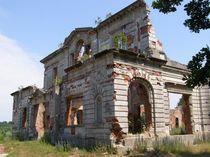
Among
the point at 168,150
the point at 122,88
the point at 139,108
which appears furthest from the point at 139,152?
the point at 139,108

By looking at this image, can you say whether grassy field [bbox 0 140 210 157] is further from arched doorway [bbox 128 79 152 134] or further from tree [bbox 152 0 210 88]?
tree [bbox 152 0 210 88]

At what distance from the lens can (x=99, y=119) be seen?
567 inches

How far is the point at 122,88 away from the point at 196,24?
676 cm

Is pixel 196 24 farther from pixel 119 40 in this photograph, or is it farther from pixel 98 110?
pixel 119 40

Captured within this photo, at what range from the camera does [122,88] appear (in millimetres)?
13406

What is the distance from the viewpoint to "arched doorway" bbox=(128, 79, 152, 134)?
579 inches

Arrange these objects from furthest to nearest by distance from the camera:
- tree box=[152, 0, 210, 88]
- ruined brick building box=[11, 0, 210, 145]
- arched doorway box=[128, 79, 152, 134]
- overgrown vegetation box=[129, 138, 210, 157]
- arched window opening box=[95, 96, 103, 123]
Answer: arched doorway box=[128, 79, 152, 134], arched window opening box=[95, 96, 103, 123], ruined brick building box=[11, 0, 210, 145], overgrown vegetation box=[129, 138, 210, 157], tree box=[152, 0, 210, 88]

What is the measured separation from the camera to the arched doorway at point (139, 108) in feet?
48.3

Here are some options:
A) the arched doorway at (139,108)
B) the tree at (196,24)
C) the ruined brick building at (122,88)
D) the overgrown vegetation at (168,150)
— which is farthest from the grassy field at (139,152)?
the tree at (196,24)

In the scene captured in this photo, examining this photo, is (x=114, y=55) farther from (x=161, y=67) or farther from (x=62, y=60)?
(x=62, y=60)

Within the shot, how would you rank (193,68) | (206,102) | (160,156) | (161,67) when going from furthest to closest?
(206,102)
(161,67)
(160,156)
(193,68)

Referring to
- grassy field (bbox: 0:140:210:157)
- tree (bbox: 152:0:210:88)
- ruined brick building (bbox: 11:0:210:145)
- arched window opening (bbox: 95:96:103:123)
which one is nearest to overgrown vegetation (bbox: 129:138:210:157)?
grassy field (bbox: 0:140:210:157)

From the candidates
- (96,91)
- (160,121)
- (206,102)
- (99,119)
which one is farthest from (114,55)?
(206,102)

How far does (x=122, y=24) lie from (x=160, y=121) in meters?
7.34
